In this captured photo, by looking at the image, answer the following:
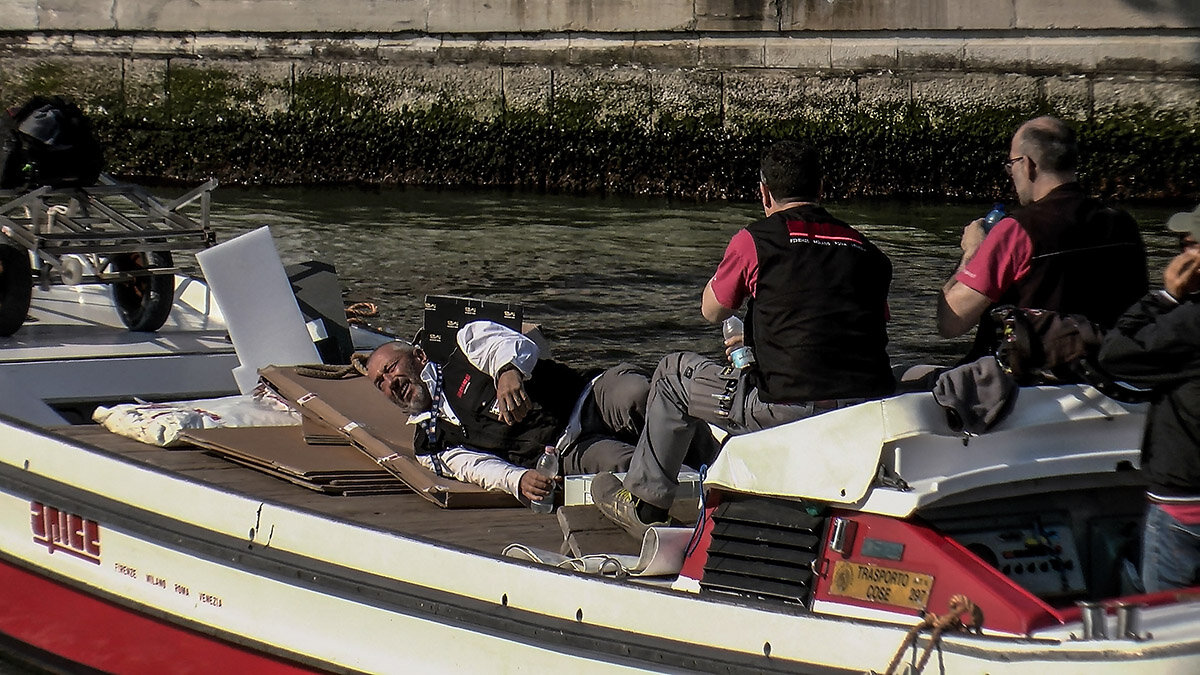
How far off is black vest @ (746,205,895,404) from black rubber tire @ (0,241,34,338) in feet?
13.4

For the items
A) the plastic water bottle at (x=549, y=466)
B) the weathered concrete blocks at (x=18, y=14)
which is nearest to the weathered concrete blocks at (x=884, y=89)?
the weathered concrete blocks at (x=18, y=14)

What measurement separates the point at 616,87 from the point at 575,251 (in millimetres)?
3794

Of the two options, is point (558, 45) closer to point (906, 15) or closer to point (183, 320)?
point (906, 15)

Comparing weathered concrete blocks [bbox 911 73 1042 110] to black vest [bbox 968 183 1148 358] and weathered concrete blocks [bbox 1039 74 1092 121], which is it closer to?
weathered concrete blocks [bbox 1039 74 1092 121]

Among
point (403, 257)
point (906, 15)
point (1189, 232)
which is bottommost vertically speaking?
point (403, 257)

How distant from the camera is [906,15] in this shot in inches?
651

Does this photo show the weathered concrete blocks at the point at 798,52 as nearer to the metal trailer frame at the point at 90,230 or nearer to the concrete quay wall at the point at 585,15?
the concrete quay wall at the point at 585,15

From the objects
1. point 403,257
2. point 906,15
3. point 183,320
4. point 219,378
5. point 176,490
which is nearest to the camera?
point 176,490

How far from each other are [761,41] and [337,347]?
10.7 metres

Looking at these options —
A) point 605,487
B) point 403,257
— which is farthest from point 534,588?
point 403,257

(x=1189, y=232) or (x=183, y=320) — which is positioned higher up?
(x=1189, y=232)

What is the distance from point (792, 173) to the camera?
4.25 meters

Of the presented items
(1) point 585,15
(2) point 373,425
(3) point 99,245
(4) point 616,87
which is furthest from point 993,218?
(1) point 585,15

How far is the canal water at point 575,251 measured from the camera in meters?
11.2
